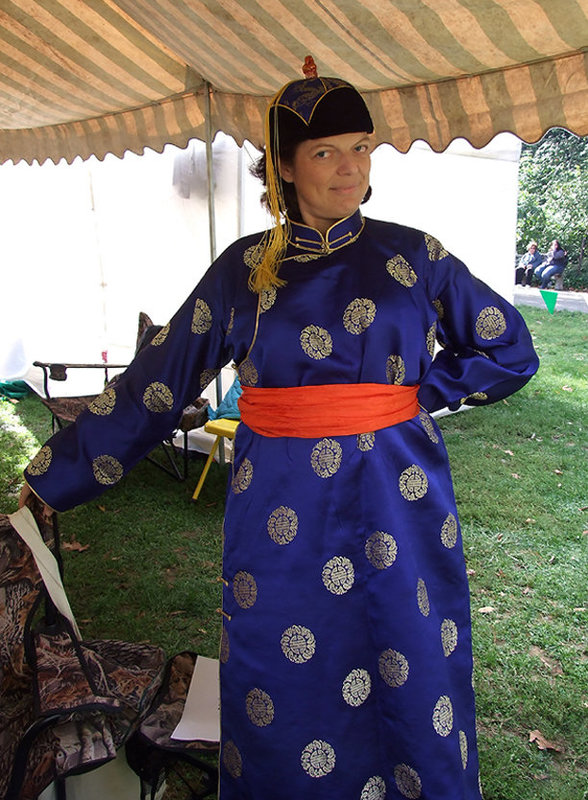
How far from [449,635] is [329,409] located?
67 cm

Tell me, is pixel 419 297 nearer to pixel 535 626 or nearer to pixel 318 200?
pixel 318 200

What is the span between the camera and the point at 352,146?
1571 millimetres

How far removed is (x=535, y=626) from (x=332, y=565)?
76.5 inches

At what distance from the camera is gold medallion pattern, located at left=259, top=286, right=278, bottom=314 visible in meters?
1.60

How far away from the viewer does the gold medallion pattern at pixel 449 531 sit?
5.47 feet

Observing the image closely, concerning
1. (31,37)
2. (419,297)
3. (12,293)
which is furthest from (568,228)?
(419,297)

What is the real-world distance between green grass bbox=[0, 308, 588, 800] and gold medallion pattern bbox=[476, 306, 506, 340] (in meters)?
1.54

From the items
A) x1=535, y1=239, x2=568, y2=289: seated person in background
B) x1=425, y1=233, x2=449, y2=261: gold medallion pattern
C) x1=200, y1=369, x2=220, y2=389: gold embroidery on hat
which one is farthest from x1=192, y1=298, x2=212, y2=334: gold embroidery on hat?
x1=535, y1=239, x2=568, y2=289: seated person in background

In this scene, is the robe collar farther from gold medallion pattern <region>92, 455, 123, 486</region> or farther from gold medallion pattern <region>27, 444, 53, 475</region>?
Result: gold medallion pattern <region>27, 444, 53, 475</region>

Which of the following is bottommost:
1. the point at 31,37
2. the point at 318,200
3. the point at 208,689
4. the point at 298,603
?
the point at 208,689

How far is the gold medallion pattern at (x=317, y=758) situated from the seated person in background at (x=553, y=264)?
1638 cm

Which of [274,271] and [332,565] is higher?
[274,271]

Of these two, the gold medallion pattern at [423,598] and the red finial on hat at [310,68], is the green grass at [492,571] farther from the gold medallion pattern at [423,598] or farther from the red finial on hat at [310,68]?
the red finial on hat at [310,68]

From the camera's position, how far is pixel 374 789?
164cm
